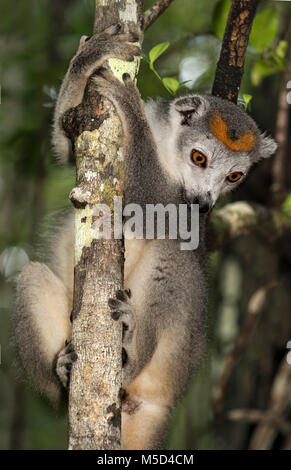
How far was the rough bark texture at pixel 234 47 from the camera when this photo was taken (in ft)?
15.9

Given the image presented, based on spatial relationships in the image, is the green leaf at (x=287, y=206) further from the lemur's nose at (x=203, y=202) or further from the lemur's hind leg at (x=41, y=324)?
the lemur's hind leg at (x=41, y=324)

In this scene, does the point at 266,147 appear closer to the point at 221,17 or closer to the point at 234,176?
the point at 234,176

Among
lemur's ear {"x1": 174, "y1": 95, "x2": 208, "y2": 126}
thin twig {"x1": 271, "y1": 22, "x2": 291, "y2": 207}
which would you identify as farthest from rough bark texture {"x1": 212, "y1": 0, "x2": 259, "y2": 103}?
thin twig {"x1": 271, "y1": 22, "x2": 291, "y2": 207}

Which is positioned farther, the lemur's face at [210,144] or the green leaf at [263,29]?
the green leaf at [263,29]

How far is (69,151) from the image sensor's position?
17.7ft

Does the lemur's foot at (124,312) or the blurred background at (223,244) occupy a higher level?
the blurred background at (223,244)

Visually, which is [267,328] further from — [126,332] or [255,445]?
[126,332]

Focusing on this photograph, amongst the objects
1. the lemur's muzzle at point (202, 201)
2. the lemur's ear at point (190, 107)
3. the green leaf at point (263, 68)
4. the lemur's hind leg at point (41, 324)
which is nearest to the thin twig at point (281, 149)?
the green leaf at point (263, 68)

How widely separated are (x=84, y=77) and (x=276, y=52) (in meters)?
2.70

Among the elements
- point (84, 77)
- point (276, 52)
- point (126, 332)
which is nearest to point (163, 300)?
point (126, 332)

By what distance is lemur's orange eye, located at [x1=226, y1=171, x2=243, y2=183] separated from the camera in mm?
5463

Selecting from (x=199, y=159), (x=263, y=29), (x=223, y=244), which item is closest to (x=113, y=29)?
(x=199, y=159)

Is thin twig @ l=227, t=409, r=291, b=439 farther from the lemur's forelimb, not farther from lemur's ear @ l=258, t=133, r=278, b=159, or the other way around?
the lemur's forelimb

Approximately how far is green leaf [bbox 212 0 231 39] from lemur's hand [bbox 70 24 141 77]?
1.92 m
